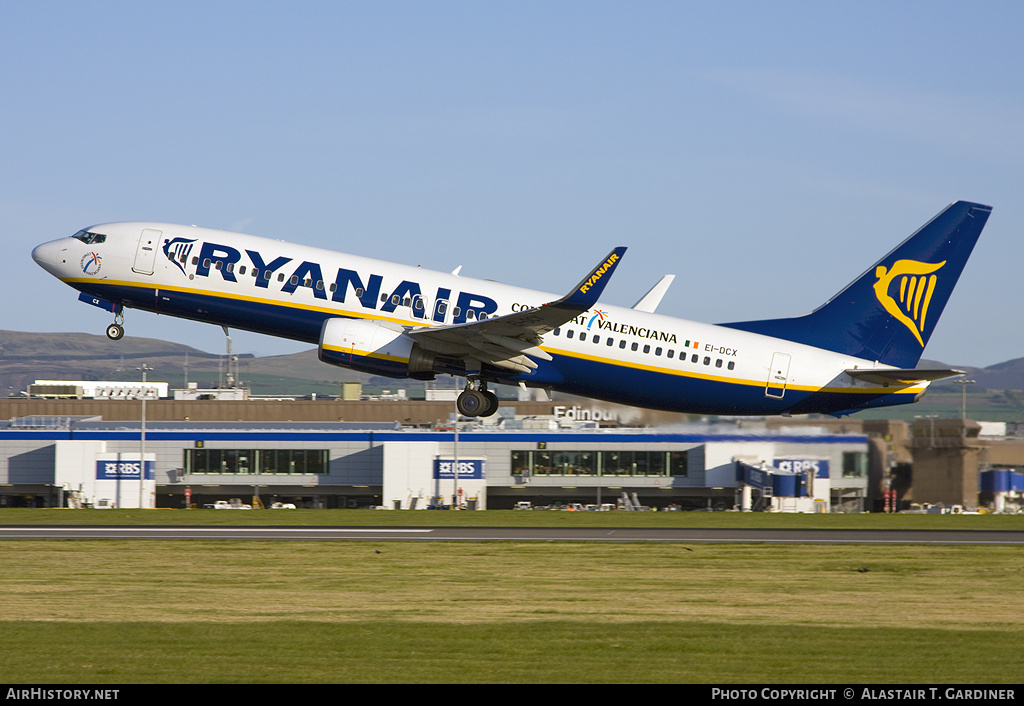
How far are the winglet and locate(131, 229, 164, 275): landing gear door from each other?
1361 cm

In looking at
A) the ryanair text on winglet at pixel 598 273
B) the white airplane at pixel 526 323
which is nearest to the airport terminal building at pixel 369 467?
the white airplane at pixel 526 323

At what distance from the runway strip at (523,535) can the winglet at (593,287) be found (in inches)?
381

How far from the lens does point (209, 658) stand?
19.5 meters

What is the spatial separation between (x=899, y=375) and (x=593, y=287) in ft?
36.6

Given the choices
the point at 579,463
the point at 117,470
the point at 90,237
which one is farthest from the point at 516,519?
the point at 117,470

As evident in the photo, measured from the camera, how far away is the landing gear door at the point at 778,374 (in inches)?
1459

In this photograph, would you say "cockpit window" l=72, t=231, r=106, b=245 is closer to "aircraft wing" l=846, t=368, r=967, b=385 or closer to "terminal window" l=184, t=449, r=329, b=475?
"aircraft wing" l=846, t=368, r=967, b=385

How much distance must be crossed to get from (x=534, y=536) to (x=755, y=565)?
9.81 meters

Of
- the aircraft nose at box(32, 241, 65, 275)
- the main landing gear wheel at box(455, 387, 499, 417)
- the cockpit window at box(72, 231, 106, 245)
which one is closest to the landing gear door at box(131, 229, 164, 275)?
the cockpit window at box(72, 231, 106, 245)

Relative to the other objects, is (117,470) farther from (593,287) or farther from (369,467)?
(593,287)

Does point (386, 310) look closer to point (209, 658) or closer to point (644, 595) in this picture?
point (644, 595)

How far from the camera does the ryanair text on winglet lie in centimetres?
3175

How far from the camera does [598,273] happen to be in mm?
31844
